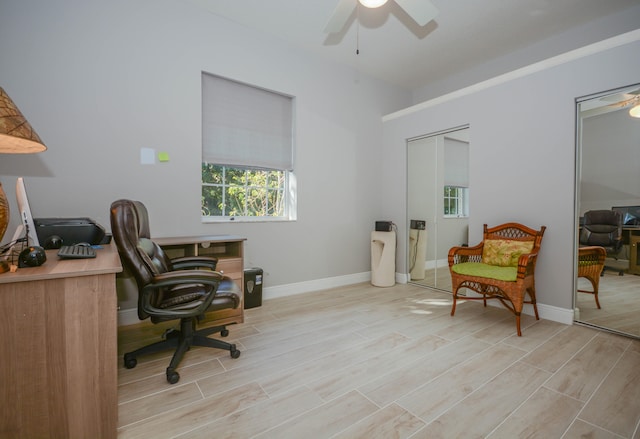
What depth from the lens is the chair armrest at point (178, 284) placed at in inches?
68.9

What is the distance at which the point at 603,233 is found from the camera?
2.79m

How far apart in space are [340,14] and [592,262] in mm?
3300

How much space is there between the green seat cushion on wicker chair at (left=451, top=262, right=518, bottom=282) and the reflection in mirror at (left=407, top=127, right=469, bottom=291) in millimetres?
907

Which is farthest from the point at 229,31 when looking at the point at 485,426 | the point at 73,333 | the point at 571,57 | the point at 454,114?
the point at 485,426

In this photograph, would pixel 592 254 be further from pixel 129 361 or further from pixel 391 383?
pixel 129 361

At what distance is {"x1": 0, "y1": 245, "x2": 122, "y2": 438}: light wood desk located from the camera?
45.6 inches

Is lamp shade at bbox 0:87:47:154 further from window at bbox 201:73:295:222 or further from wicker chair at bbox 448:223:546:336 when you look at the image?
wicker chair at bbox 448:223:546:336

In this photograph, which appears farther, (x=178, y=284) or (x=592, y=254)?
(x=592, y=254)

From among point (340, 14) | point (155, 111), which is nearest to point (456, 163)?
point (340, 14)

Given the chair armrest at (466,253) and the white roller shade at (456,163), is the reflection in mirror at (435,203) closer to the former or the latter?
the white roller shade at (456,163)

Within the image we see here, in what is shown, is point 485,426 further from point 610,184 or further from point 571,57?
point 571,57

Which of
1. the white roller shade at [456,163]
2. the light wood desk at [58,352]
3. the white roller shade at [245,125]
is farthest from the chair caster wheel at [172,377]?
the white roller shade at [456,163]

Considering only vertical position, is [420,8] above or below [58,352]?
above

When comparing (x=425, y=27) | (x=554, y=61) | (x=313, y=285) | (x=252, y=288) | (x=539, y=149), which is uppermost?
(x=425, y=27)
